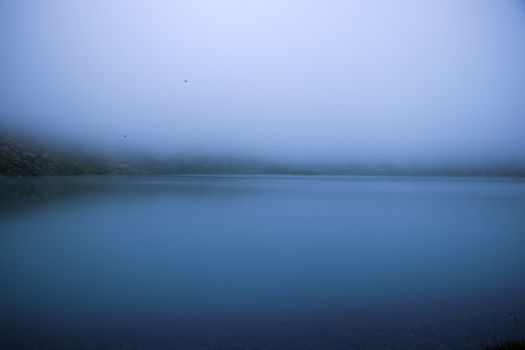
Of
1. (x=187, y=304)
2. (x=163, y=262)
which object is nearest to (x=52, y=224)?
(x=163, y=262)

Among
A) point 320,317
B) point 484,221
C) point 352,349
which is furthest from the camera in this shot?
point 484,221

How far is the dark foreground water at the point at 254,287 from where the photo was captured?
16.1m

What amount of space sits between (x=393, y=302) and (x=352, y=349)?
23.6 feet

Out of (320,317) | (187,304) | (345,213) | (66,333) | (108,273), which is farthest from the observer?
(345,213)

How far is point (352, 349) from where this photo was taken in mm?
14820

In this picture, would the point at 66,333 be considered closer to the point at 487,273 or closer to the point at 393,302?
the point at 393,302

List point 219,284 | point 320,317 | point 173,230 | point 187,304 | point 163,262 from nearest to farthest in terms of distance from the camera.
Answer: point 320,317
point 187,304
point 219,284
point 163,262
point 173,230

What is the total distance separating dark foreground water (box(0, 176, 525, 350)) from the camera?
16.1 m

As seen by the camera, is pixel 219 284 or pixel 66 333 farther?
pixel 219 284

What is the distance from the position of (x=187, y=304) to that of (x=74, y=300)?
678cm

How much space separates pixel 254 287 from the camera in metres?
24.0

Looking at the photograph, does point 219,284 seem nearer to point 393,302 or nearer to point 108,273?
point 108,273

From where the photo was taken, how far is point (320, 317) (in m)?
18.4

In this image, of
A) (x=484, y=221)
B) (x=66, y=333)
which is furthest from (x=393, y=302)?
(x=484, y=221)
